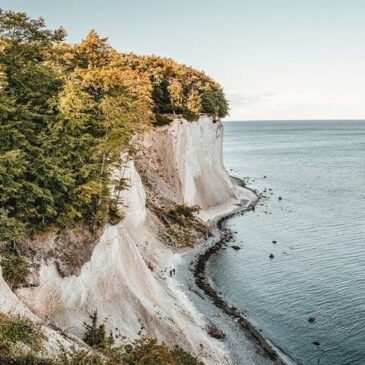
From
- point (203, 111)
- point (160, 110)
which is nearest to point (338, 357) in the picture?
point (160, 110)

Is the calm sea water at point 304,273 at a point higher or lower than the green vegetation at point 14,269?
lower

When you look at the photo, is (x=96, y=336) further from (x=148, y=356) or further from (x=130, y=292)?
(x=130, y=292)

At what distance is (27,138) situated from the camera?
979 inches

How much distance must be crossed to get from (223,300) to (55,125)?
87.1 feet

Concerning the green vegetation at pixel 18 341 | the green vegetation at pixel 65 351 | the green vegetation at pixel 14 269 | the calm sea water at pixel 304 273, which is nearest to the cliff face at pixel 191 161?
the calm sea water at pixel 304 273

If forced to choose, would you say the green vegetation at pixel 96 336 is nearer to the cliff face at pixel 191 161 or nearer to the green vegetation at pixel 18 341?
the green vegetation at pixel 18 341

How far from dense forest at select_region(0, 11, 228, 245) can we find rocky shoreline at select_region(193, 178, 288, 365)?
16096mm

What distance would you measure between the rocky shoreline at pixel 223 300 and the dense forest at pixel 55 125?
16096mm

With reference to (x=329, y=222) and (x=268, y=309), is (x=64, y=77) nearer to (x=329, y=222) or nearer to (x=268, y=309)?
(x=268, y=309)

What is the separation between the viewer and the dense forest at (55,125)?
78.3ft

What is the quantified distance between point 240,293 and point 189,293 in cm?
601

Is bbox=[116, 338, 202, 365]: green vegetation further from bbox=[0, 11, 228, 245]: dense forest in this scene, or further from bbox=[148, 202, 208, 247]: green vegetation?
bbox=[148, 202, 208, 247]: green vegetation

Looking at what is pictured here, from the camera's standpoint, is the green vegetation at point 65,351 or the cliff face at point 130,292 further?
the cliff face at point 130,292

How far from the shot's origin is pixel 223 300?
44094mm
